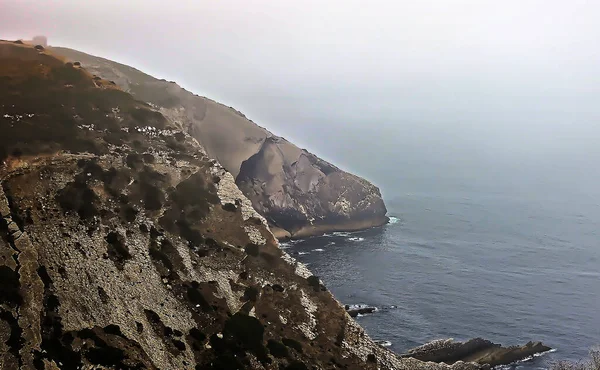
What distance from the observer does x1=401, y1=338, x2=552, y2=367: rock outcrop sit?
66.6 m

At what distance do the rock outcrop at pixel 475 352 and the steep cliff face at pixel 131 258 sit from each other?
673 centimetres

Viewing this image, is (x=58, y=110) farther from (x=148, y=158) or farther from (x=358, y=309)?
(x=358, y=309)

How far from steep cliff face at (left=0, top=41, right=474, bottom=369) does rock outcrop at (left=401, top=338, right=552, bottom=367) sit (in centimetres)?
673

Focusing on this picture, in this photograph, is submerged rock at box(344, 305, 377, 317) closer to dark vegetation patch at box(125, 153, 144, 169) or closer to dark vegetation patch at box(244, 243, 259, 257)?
dark vegetation patch at box(244, 243, 259, 257)

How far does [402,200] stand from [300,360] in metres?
140

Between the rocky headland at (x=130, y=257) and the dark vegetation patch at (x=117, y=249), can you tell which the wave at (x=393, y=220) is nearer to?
the rocky headland at (x=130, y=257)

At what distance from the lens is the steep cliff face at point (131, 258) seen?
35188 mm

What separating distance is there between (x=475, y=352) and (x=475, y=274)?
34.4 m

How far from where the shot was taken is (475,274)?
10131 centimetres

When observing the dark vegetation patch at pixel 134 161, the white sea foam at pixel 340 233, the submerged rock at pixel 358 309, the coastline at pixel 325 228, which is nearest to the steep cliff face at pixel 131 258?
the dark vegetation patch at pixel 134 161

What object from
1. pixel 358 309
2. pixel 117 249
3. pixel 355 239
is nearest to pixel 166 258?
pixel 117 249

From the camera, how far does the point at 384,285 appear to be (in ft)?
308

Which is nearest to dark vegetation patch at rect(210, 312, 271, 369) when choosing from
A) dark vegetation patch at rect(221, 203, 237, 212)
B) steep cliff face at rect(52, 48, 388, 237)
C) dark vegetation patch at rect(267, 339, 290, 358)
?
dark vegetation patch at rect(267, 339, 290, 358)

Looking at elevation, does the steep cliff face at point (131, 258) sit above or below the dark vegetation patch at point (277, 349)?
above
